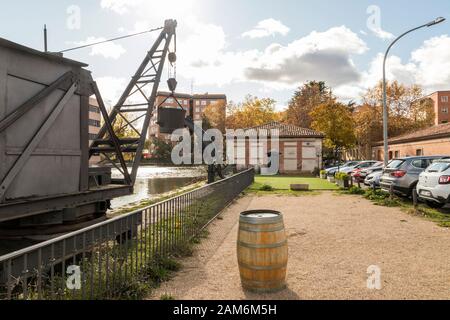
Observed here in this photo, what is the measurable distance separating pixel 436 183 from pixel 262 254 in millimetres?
7715

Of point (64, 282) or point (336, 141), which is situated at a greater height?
point (336, 141)

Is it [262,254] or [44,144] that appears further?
[44,144]

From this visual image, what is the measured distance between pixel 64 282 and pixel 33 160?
2.68 m

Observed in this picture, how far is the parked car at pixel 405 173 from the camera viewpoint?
11.7 m

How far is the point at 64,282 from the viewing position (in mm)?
3496

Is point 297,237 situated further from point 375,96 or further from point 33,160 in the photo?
point 375,96

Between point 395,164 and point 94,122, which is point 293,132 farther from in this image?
point 94,122

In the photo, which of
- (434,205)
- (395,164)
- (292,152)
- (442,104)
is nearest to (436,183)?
(434,205)

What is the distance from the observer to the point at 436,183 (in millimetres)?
9586

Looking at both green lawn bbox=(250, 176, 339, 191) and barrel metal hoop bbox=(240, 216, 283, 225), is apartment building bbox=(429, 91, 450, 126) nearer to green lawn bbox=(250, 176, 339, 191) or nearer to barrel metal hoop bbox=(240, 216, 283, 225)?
green lawn bbox=(250, 176, 339, 191)

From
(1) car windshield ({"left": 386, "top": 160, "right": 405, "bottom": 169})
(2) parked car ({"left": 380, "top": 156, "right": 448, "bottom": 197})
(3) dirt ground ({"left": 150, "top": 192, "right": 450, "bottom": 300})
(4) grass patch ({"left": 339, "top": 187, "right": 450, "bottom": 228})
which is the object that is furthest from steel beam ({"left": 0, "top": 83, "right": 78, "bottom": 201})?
(1) car windshield ({"left": 386, "top": 160, "right": 405, "bottom": 169})

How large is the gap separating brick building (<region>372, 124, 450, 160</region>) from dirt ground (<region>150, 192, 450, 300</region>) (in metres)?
18.6

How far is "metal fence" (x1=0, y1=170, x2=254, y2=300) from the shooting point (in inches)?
127
